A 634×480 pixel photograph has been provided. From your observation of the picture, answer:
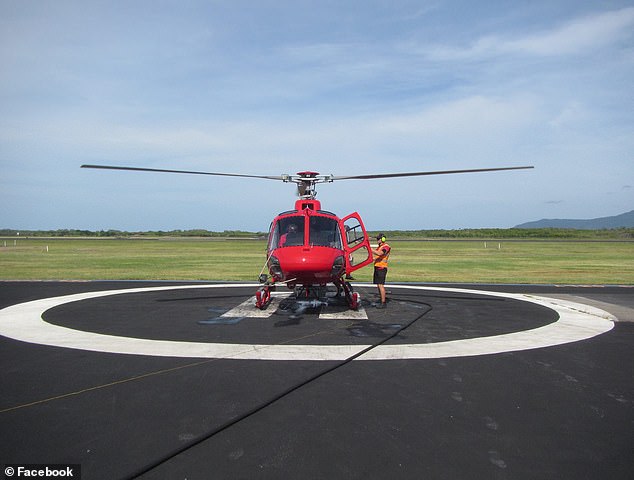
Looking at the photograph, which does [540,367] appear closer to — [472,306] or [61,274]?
[472,306]

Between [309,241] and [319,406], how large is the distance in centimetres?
616

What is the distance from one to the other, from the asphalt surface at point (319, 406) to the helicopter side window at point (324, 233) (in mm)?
2439

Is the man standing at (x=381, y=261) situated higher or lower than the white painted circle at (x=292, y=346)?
higher

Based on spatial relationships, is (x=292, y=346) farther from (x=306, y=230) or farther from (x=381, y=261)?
(x=381, y=261)

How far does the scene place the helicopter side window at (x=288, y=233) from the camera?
36.6 feet

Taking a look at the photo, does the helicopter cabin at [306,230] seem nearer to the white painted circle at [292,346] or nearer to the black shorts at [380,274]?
the black shorts at [380,274]

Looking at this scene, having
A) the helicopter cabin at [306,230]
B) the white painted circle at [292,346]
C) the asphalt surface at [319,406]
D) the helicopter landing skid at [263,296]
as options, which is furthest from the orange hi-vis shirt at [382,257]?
the white painted circle at [292,346]

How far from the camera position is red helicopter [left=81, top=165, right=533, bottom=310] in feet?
33.7

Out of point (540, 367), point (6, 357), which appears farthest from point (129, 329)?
point (540, 367)

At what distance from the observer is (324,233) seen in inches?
448

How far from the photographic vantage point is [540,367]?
6898 mm

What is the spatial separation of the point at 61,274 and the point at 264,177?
50.5 feet

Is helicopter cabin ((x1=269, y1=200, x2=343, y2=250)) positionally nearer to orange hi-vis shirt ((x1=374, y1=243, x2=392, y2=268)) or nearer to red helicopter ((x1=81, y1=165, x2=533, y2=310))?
red helicopter ((x1=81, y1=165, x2=533, y2=310))

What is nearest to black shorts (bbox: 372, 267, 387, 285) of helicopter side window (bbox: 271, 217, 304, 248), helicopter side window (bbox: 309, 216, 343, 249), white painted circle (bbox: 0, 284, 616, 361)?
helicopter side window (bbox: 309, 216, 343, 249)
